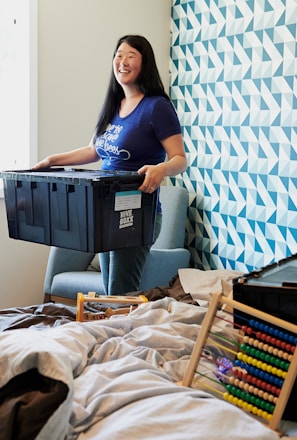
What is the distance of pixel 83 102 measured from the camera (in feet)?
13.7

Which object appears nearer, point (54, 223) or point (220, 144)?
point (54, 223)

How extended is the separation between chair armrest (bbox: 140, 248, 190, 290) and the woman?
915mm

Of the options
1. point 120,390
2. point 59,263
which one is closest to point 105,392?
point 120,390

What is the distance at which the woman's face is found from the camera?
268 centimetres

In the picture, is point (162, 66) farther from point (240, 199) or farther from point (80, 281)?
point (80, 281)

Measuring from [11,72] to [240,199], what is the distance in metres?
1.57

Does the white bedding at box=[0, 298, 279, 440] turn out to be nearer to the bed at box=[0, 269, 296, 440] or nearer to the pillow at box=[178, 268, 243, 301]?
the bed at box=[0, 269, 296, 440]

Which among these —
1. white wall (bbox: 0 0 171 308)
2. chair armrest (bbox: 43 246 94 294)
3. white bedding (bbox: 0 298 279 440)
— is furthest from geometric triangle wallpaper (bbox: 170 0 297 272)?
white bedding (bbox: 0 298 279 440)

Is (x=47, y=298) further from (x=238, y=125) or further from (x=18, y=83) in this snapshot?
(x=238, y=125)

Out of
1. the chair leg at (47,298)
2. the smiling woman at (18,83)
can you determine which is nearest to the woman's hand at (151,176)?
the chair leg at (47,298)

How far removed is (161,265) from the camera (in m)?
3.74

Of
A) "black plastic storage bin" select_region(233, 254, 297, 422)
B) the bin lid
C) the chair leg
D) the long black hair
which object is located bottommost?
the chair leg

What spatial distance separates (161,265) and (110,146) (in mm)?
1224

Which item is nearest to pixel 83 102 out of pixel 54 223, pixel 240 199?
pixel 240 199
